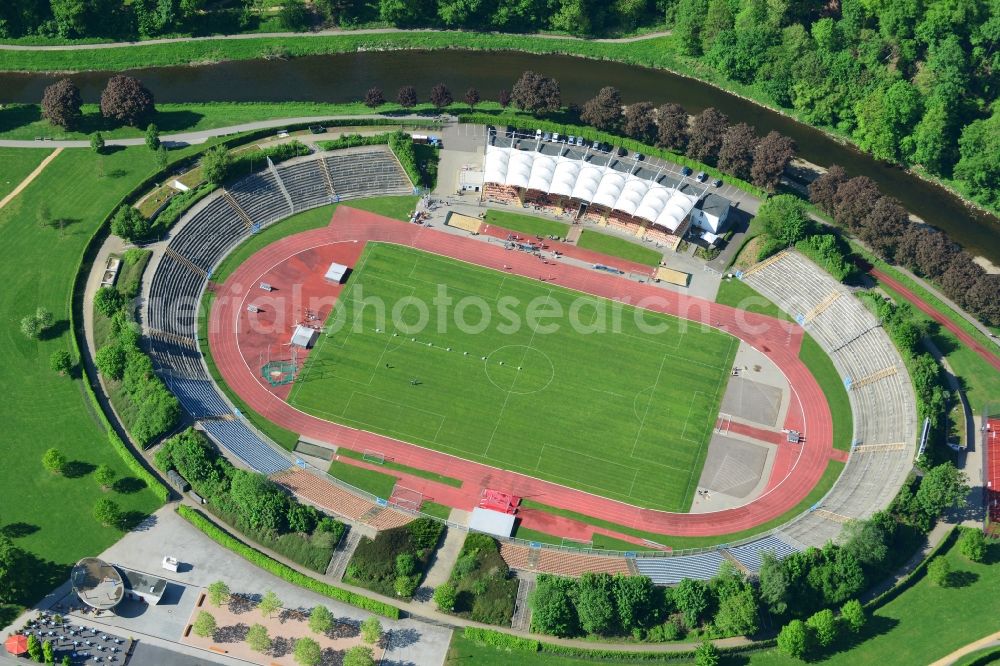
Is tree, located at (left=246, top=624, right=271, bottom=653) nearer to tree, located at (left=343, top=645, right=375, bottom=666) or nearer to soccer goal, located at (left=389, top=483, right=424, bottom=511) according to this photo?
tree, located at (left=343, top=645, right=375, bottom=666)

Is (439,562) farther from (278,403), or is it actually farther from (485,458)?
(278,403)

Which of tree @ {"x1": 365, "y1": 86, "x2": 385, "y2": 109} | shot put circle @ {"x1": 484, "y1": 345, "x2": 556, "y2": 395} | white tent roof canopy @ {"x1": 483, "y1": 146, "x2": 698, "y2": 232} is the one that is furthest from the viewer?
tree @ {"x1": 365, "y1": 86, "x2": 385, "y2": 109}

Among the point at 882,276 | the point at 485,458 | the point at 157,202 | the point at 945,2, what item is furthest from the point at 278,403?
the point at 945,2

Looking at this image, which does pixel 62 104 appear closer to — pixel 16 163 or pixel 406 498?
pixel 16 163

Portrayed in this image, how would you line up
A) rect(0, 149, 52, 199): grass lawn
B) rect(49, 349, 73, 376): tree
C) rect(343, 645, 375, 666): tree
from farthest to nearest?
rect(0, 149, 52, 199): grass lawn → rect(49, 349, 73, 376): tree → rect(343, 645, 375, 666): tree

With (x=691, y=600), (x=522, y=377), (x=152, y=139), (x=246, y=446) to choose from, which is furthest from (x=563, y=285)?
(x=152, y=139)

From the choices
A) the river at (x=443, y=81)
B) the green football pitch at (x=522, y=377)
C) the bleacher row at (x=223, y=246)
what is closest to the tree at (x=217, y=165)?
the bleacher row at (x=223, y=246)

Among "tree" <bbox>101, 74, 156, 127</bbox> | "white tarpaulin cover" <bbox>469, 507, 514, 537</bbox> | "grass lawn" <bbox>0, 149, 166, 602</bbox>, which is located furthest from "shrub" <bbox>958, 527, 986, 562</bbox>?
"tree" <bbox>101, 74, 156, 127</bbox>

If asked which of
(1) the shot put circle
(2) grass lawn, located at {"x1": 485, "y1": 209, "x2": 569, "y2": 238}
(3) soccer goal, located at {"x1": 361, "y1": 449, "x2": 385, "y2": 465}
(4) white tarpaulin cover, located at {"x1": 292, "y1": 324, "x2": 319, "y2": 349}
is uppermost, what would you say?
(2) grass lawn, located at {"x1": 485, "y1": 209, "x2": 569, "y2": 238}

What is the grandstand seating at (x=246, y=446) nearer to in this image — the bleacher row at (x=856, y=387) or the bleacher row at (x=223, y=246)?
the bleacher row at (x=223, y=246)
